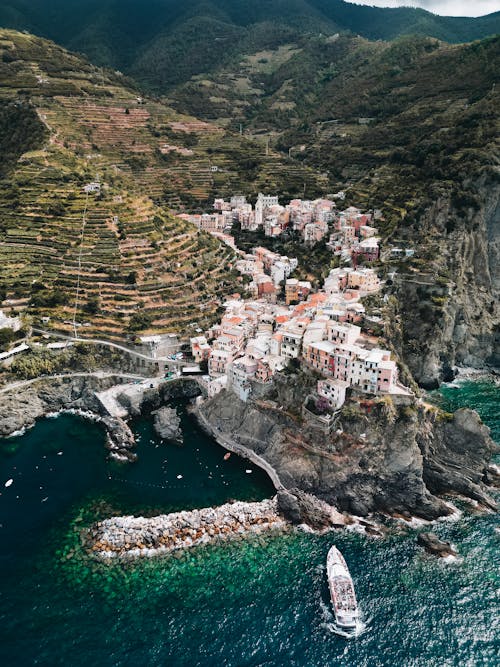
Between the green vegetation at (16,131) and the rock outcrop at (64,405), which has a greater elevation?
the green vegetation at (16,131)

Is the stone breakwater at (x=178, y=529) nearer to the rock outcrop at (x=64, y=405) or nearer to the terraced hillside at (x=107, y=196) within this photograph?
the rock outcrop at (x=64, y=405)

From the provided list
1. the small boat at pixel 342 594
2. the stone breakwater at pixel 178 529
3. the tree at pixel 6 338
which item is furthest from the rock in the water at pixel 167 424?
the small boat at pixel 342 594

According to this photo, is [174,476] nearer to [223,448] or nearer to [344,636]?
[223,448]

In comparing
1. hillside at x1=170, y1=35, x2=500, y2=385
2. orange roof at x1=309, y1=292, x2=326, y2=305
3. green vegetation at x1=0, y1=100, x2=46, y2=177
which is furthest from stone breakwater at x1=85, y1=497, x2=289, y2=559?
green vegetation at x1=0, y1=100, x2=46, y2=177

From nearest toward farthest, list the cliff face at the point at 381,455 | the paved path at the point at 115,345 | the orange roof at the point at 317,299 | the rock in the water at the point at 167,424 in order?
the cliff face at the point at 381,455 → the rock in the water at the point at 167,424 → the paved path at the point at 115,345 → the orange roof at the point at 317,299

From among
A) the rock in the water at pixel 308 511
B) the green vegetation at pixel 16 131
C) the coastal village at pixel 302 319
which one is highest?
the green vegetation at pixel 16 131

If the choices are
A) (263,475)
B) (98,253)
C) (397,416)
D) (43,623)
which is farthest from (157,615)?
(98,253)
